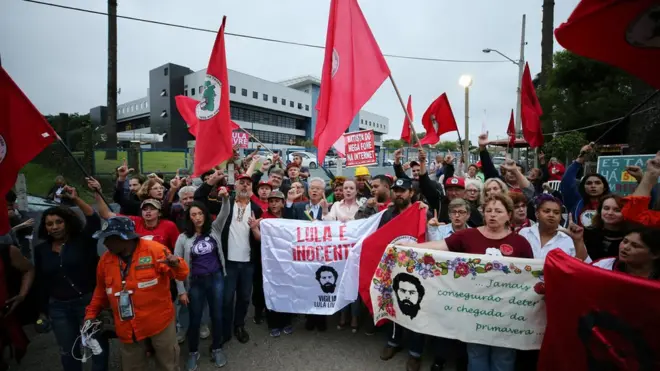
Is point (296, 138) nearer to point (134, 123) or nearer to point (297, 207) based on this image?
point (134, 123)

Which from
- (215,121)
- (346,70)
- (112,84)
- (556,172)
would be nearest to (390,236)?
(346,70)

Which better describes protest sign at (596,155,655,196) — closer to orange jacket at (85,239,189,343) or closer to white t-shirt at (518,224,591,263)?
white t-shirt at (518,224,591,263)

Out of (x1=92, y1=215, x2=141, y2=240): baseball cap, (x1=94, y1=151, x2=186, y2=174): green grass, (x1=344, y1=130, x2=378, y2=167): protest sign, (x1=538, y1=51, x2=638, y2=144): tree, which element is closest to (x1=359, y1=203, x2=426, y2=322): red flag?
(x1=92, y1=215, x2=141, y2=240): baseball cap

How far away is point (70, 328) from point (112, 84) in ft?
36.6

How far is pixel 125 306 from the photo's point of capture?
9.14 feet

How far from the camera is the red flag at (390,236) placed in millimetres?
3645

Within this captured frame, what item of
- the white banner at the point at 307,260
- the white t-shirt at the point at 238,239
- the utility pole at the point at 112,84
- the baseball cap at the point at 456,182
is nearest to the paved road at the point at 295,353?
the white banner at the point at 307,260

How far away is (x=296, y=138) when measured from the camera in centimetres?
6650

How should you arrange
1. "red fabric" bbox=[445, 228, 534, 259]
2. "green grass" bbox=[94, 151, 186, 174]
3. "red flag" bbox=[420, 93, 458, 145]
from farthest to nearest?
"green grass" bbox=[94, 151, 186, 174] < "red flag" bbox=[420, 93, 458, 145] < "red fabric" bbox=[445, 228, 534, 259]

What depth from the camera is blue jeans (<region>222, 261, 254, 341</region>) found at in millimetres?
3996

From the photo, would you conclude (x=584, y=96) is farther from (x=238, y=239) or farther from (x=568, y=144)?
(x=238, y=239)

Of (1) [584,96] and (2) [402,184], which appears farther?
(1) [584,96]

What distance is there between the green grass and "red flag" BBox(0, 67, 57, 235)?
9302mm

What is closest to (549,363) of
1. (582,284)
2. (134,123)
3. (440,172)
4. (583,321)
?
(583,321)
